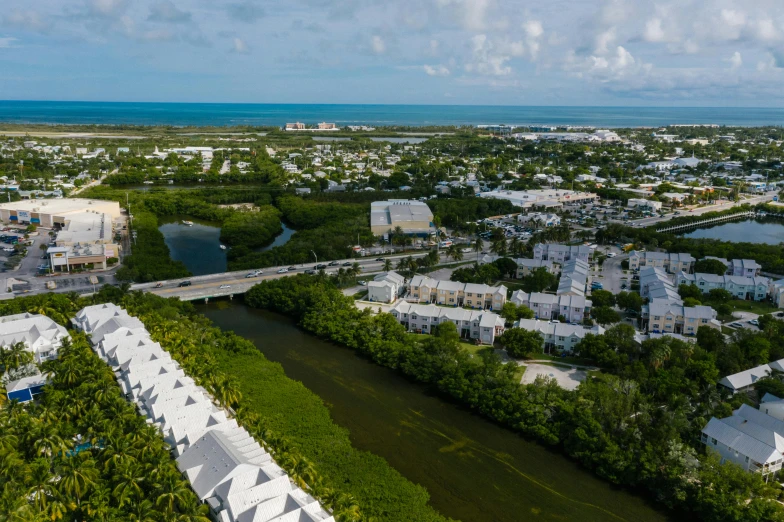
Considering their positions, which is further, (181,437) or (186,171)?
(186,171)

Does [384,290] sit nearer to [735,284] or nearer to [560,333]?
[560,333]

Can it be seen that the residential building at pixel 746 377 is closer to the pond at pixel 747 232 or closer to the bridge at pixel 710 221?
the pond at pixel 747 232

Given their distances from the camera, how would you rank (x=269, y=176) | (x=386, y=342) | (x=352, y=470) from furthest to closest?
(x=269, y=176)
(x=386, y=342)
(x=352, y=470)

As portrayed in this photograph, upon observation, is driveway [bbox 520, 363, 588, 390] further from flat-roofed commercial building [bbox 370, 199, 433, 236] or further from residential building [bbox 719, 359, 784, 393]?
flat-roofed commercial building [bbox 370, 199, 433, 236]

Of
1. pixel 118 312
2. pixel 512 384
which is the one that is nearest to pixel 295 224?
pixel 118 312

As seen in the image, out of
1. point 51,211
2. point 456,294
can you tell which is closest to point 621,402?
point 456,294

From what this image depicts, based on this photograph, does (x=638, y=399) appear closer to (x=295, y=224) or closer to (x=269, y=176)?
(x=295, y=224)
